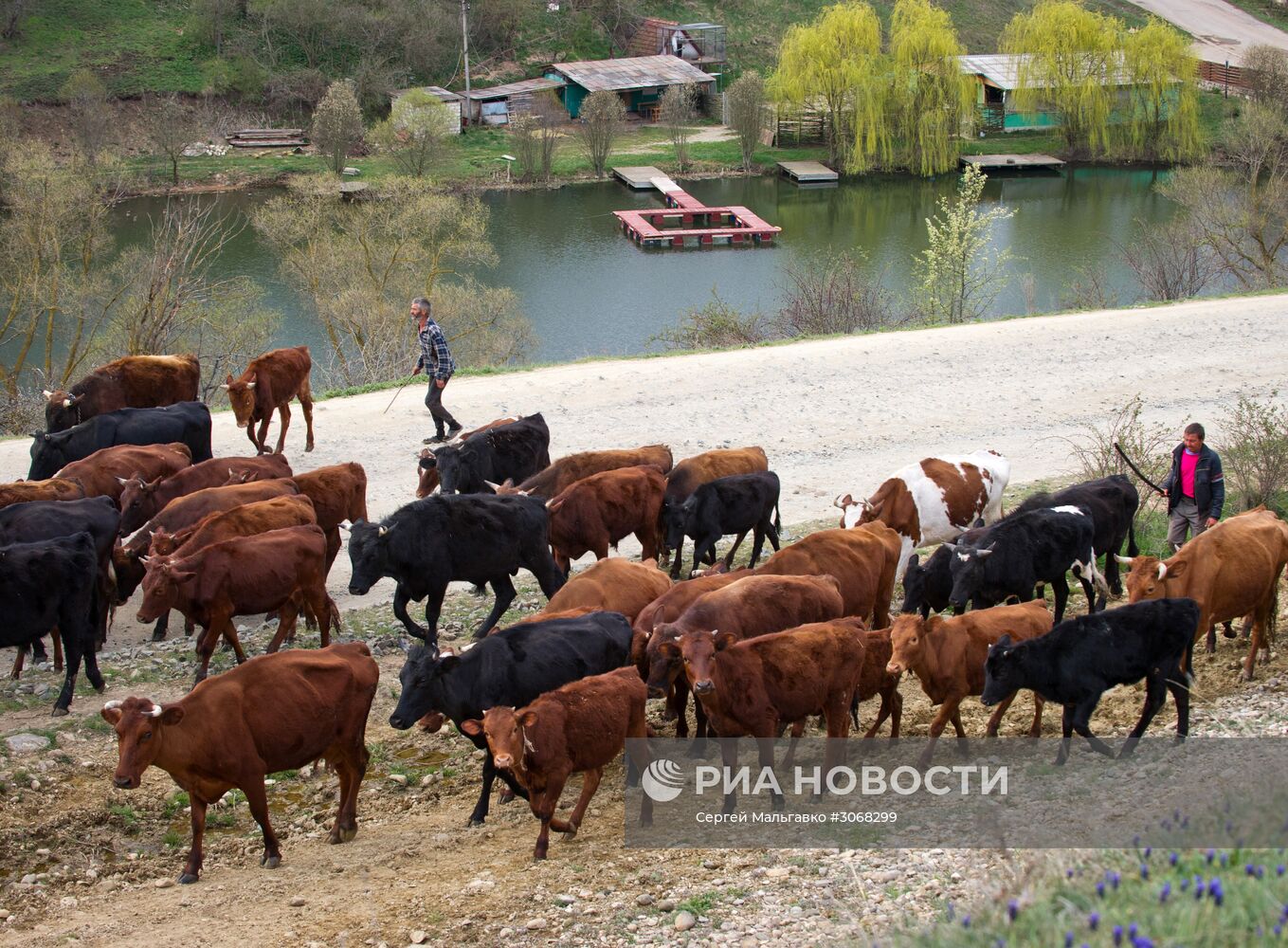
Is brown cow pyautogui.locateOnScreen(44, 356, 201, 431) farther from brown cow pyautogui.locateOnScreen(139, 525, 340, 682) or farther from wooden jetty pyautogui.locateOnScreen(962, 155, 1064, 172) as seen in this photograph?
wooden jetty pyautogui.locateOnScreen(962, 155, 1064, 172)

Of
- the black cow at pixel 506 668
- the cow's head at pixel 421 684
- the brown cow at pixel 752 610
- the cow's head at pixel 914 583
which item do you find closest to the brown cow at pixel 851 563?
the cow's head at pixel 914 583

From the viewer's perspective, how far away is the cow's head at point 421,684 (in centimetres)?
927

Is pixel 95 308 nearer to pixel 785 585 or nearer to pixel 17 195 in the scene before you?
pixel 17 195

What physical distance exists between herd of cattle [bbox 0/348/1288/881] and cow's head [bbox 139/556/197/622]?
21 mm

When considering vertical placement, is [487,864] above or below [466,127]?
below

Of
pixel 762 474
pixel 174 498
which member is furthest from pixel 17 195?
pixel 762 474

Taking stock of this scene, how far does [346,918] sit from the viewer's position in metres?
7.85

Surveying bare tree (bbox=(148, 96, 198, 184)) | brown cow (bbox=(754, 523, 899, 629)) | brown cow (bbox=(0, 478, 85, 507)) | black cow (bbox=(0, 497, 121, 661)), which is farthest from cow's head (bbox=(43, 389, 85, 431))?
bare tree (bbox=(148, 96, 198, 184))

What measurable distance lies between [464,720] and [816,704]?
2.46 m

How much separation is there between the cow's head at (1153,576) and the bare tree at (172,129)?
2079 inches

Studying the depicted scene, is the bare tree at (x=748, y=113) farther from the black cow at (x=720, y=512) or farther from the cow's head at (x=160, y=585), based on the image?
the cow's head at (x=160, y=585)

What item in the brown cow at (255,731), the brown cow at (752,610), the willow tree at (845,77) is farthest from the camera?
the willow tree at (845,77)

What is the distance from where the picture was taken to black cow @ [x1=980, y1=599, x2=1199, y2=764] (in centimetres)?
957

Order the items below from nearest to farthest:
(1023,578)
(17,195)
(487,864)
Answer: (487,864) → (1023,578) → (17,195)
